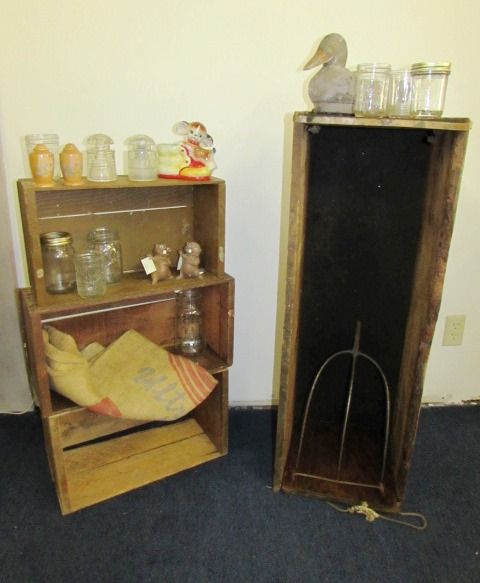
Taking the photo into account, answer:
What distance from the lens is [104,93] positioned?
1568 millimetres

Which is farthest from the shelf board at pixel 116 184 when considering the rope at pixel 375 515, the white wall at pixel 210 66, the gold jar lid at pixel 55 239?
the rope at pixel 375 515

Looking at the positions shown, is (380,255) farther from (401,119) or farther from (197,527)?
(197,527)

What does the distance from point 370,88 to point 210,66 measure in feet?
2.01

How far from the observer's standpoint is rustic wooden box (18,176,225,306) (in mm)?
1436

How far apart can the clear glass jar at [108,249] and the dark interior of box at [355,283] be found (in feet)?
1.98

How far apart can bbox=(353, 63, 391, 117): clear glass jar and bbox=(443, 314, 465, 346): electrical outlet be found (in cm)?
106

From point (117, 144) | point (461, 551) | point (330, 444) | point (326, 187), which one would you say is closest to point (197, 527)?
point (330, 444)

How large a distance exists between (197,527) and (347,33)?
64.1 inches

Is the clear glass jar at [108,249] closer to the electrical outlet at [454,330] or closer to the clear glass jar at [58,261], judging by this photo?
the clear glass jar at [58,261]

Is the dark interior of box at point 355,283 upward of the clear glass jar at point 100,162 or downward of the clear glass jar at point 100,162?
downward

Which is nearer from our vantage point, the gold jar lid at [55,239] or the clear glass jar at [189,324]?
the gold jar lid at [55,239]

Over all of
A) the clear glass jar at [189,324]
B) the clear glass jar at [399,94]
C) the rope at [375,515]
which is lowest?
the rope at [375,515]

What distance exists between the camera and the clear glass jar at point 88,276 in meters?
1.42

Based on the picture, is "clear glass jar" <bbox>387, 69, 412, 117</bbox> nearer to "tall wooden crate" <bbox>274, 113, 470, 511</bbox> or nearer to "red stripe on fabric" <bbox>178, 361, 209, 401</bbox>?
"tall wooden crate" <bbox>274, 113, 470, 511</bbox>
